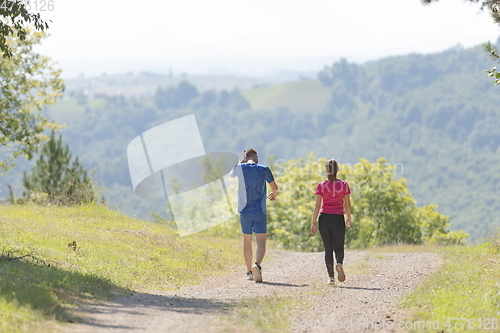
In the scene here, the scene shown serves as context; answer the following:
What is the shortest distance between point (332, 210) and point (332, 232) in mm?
426

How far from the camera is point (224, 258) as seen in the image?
53.3 feet

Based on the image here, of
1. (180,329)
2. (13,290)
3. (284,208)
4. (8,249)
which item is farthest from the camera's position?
(284,208)

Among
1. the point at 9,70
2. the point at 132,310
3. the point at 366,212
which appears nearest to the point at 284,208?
the point at 366,212

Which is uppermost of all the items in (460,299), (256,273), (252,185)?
(252,185)

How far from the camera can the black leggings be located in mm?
11844

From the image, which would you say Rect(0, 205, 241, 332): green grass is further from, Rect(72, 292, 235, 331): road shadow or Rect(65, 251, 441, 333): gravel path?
Rect(65, 251, 441, 333): gravel path

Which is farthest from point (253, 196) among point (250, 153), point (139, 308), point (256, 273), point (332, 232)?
point (139, 308)

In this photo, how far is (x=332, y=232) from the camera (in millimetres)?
11906

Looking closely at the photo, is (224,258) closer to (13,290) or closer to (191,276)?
(191,276)

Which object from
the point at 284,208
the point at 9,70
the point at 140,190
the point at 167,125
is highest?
the point at 9,70

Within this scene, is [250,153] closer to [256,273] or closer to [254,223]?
[254,223]

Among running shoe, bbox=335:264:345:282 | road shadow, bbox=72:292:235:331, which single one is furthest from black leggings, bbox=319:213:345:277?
road shadow, bbox=72:292:235:331

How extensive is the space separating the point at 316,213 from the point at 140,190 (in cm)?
699

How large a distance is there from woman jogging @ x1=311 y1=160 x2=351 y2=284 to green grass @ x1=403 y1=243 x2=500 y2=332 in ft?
5.56
